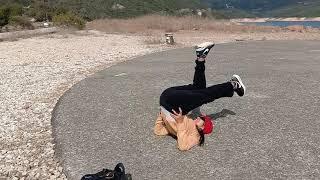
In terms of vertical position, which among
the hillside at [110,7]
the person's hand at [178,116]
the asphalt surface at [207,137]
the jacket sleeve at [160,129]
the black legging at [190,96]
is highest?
the hillside at [110,7]

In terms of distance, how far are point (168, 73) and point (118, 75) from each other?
1796 millimetres

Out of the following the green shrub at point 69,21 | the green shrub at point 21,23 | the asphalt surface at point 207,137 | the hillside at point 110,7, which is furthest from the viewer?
the hillside at point 110,7

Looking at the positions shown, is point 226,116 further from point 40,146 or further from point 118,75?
point 118,75

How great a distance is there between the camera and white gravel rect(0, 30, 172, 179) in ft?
22.7

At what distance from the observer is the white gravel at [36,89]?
693 cm

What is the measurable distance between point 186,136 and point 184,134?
0.15 feet

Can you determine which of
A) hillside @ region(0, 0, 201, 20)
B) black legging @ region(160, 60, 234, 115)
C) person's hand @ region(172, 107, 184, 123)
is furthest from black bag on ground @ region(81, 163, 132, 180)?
hillside @ region(0, 0, 201, 20)

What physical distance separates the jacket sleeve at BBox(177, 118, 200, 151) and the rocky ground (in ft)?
6.38

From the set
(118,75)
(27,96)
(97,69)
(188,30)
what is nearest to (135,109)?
(27,96)

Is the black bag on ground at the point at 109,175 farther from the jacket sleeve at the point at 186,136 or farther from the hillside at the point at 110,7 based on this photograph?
the hillside at the point at 110,7

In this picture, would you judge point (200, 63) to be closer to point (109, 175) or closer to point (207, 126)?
point (207, 126)

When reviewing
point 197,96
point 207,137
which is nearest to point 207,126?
point 207,137

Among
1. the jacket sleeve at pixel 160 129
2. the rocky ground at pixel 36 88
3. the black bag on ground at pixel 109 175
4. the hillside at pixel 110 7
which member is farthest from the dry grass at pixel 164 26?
the hillside at pixel 110 7

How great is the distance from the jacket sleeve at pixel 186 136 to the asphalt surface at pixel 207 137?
11 cm
